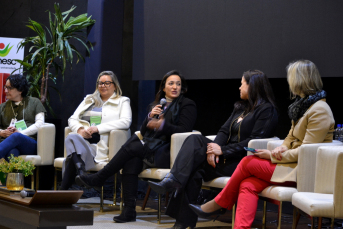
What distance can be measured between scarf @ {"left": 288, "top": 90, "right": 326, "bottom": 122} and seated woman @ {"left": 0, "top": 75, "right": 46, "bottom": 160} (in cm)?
289

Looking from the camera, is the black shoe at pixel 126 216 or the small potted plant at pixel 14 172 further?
the black shoe at pixel 126 216

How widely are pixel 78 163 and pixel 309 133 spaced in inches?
82.6

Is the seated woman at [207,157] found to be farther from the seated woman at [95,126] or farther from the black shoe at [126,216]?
the seated woman at [95,126]

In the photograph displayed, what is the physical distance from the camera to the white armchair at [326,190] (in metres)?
2.17

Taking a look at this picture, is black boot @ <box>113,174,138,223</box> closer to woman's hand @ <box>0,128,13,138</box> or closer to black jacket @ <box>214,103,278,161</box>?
black jacket @ <box>214,103,278,161</box>

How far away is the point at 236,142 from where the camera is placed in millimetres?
3438

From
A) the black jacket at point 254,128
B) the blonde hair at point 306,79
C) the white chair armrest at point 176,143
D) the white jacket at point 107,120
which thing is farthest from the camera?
the white jacket at point 107,120

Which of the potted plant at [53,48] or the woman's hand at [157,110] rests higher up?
the potted plant at [53,48]

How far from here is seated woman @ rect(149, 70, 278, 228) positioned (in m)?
3.17

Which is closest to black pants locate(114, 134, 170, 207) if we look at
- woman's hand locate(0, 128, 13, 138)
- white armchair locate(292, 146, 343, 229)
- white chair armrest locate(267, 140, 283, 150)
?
white chair armrest locate(267, 140, 283, 150)

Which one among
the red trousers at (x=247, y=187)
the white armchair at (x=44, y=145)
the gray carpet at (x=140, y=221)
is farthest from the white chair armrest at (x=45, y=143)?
the red trousers at (x=247, y=187)

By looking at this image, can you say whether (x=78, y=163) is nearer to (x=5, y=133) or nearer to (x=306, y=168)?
(x=5, y=133)

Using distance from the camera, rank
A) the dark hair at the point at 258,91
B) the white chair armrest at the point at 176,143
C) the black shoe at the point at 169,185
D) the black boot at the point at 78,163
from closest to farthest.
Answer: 1. the black shoe at the point at 169,185
2. the dark hair at the point at 258,91
3. the white chair armrest at the point at 176,143
4. the black boot at the point at 78,163

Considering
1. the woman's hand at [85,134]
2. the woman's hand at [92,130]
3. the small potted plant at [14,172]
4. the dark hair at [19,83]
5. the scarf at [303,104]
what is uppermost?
the dark hair at [19,83]
